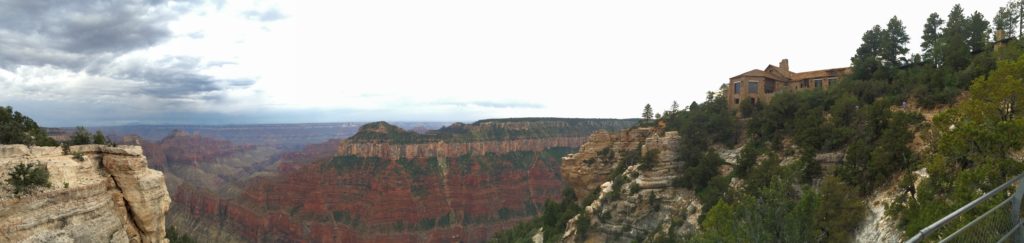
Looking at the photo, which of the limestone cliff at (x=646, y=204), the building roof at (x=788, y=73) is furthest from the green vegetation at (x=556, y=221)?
the building roof at (x=788, y=73)

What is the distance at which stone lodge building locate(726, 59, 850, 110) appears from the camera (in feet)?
133

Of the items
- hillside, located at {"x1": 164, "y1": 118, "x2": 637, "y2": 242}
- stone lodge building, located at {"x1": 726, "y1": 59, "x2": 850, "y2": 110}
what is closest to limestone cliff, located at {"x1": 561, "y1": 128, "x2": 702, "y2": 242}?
stone lodge building, located at {"x1": 726, "y1": 59, "x2": 850, "y2": 110}

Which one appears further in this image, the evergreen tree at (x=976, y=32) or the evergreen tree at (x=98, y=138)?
the evergreen tree at (x=976, y=32)

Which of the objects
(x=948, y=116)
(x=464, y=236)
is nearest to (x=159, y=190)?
(x=948, y=116)

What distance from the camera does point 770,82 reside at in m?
42.1

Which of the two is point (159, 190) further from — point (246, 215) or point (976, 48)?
point (246, 215)

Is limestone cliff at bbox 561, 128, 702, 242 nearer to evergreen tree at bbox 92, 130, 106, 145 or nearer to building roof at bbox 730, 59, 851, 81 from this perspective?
building roof at bbox 730, 59, 851, 81

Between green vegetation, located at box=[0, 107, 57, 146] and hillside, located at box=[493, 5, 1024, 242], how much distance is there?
2905 cm

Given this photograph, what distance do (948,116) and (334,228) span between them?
77.6 metres

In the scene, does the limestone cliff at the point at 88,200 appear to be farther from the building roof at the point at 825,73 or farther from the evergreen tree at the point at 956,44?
the building roof at the point at 825,73

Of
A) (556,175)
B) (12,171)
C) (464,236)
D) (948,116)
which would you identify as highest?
(948,116)

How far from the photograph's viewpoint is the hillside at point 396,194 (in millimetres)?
76000

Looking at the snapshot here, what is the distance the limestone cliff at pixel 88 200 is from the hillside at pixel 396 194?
180 feet

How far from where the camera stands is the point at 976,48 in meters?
31.8
